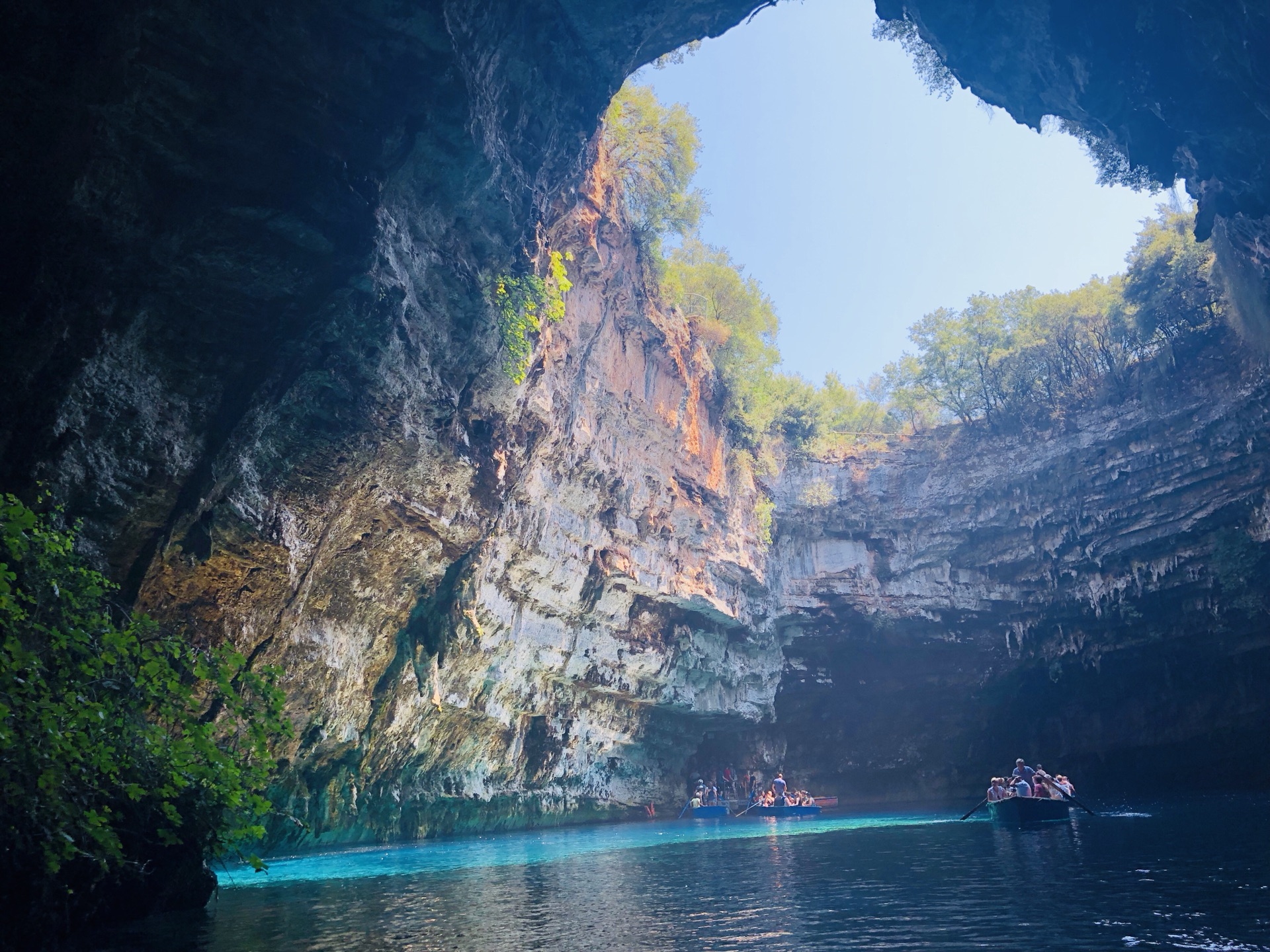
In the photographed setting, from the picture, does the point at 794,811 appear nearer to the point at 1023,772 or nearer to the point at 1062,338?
the point at 1023,772

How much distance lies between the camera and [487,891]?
31.8 ft

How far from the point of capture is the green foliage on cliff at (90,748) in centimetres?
575

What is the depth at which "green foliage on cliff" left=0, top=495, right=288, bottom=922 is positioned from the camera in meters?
5.75

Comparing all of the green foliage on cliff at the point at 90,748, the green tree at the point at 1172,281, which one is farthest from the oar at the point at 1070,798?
the green foliage on cliff at the point at 90,748

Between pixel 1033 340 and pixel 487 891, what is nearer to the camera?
pixel 487 891

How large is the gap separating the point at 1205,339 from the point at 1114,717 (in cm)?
1400

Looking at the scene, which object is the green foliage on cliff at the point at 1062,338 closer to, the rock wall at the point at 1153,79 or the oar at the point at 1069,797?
the rock wall at the point at 1153,79

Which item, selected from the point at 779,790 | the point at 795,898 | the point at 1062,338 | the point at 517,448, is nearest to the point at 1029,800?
the point at 795,898

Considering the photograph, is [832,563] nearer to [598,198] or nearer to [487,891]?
[598,198]

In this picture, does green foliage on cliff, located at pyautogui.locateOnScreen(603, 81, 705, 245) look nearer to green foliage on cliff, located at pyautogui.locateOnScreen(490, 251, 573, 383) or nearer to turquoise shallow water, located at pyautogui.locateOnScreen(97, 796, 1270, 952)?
green foliage on cliff, located at pyautogui.locateOnScreen(490, 251, 573, 383)

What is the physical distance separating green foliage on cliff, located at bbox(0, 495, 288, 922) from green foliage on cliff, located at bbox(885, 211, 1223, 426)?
92.9 feet

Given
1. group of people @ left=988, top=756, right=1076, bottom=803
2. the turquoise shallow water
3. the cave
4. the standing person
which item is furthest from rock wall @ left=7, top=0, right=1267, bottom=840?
group of people @ left=988, top=756, right=1076, bottom=803

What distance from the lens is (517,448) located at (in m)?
17.7

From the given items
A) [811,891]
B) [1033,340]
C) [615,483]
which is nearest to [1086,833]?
[811,891]
